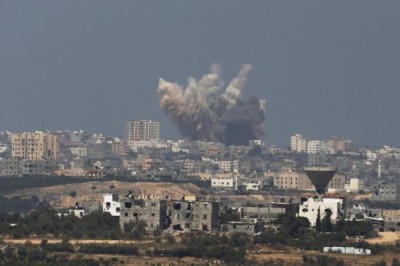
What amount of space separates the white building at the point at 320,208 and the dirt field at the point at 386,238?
10.5ft

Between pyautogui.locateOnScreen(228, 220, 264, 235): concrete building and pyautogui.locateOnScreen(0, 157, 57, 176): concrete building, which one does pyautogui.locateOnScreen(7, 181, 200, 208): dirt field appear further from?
pyautogui.locateOnScreen(228, 220, 264, 235): concrete building

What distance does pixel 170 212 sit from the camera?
8825cm

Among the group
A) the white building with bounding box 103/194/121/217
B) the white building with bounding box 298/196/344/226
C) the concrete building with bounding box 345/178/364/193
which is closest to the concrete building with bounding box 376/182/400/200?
the concrete building with bounding box 345/178/364/193

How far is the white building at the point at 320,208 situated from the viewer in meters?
92.1

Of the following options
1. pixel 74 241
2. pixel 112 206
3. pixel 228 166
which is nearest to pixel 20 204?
pixel 112 206

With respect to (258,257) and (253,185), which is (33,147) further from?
(258,257)

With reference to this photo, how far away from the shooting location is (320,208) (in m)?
93.0

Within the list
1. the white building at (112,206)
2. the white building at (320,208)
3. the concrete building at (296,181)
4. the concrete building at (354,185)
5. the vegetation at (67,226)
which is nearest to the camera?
the vegetation at (67,226)

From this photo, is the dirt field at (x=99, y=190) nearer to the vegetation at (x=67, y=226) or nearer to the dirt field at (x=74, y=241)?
the vegetation at (x=67, y=226)

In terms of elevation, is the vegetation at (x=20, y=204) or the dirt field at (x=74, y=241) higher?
the vegetation at (x=20, y=204)

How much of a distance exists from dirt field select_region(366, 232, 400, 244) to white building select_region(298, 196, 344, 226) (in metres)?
3.20

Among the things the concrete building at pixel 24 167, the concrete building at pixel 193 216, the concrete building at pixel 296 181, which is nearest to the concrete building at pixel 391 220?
the concrete building at pixel 193 216

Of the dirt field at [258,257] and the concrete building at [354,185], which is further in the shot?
the concrete building at [354,185]

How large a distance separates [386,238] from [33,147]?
10207cm
